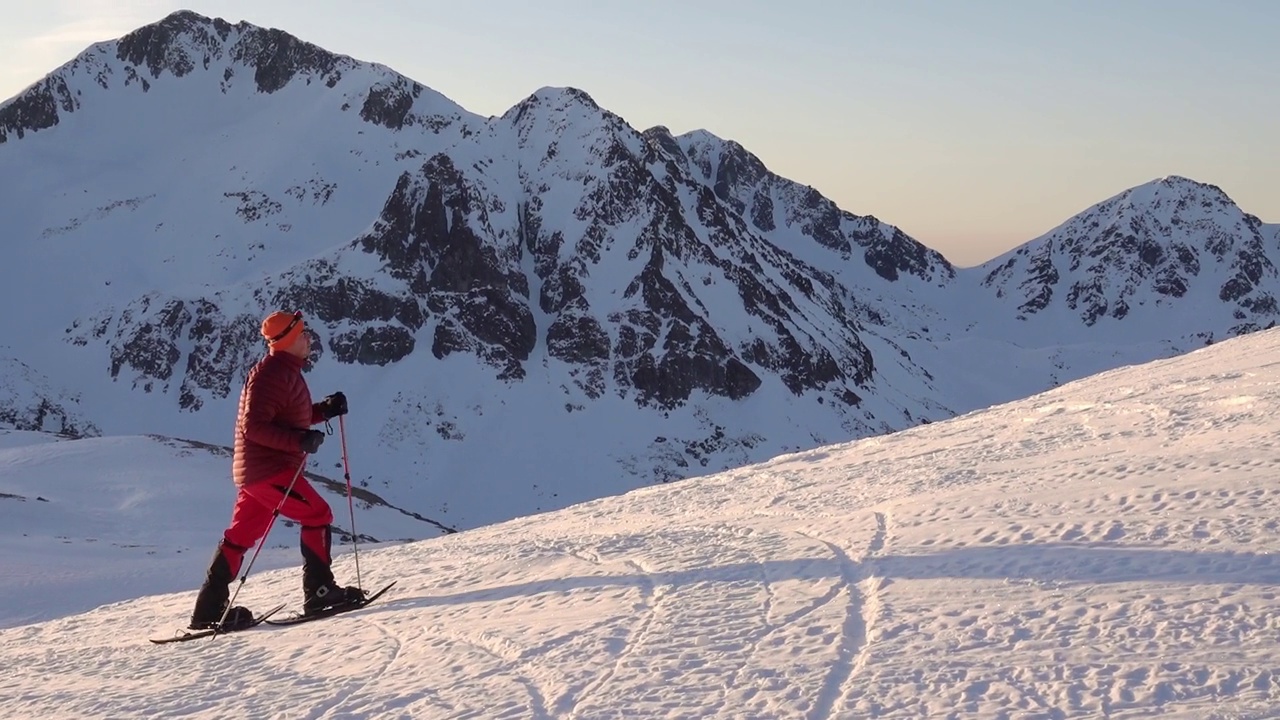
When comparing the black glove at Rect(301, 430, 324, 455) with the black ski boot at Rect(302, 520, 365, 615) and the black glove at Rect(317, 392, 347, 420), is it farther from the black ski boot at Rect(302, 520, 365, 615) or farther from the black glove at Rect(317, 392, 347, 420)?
the black ski boot at Rect(302, 520, 365, 615)

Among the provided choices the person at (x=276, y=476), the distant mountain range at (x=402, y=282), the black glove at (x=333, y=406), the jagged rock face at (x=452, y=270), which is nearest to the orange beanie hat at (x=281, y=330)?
the person at (x=276, y=476)

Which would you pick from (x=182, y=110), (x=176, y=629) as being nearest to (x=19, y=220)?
(x=182, y=110)

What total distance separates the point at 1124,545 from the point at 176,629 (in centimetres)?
775

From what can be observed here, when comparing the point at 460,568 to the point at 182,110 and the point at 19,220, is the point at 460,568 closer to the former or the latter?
the point at 19,220

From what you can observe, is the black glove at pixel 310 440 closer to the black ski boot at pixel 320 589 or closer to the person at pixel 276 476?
the person at pixel 276 476

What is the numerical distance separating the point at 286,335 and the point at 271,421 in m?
0.73

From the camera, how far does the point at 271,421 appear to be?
9219 mm

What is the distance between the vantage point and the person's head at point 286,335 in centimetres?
935

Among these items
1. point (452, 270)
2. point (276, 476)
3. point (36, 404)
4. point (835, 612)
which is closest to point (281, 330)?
point (276, 476)

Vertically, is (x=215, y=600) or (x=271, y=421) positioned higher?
(x=271, y=421)

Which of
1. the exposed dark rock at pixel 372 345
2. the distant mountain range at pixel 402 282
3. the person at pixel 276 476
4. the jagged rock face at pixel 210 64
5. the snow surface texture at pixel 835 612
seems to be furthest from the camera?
the jagged rock face at pixel 210 64

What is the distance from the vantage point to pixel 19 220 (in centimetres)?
13062

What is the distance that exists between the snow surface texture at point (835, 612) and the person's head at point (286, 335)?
2274 mm

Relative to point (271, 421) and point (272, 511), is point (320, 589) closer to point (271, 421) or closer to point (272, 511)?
point (272, 511)
